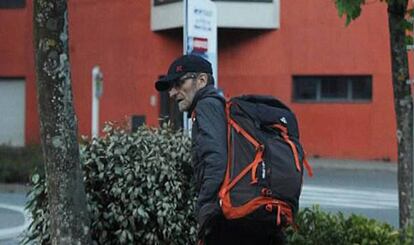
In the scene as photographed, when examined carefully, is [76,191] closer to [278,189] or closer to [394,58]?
[278,189]

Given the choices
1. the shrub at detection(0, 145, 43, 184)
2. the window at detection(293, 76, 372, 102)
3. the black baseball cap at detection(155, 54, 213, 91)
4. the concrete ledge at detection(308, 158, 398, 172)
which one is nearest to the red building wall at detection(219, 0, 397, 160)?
the window at detection(293, 76, 372, 102)

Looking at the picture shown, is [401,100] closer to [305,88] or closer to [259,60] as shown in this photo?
[305,88]

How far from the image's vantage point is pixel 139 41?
94.6ft

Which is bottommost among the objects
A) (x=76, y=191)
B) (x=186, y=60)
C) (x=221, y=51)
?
(x=76, y=191)

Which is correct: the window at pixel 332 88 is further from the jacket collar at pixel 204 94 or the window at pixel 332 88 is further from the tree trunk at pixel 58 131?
the jacket collar at pixel 204 94

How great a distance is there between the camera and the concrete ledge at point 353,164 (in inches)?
928

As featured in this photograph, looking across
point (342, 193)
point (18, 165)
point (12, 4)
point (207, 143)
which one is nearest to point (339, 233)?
point (207, 143)

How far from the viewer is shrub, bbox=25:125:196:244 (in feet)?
19.2

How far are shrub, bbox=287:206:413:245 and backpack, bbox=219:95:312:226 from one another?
2.27 metres

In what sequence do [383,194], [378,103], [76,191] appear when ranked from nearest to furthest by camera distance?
[76,191] < [383,194] < [378,103]

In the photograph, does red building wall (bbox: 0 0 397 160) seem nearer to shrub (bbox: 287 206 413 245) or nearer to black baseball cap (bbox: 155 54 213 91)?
shrub (bbox: 287 206 413 245)

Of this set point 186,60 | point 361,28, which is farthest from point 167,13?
point 186,60

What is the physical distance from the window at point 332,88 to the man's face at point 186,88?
21984 millimetres

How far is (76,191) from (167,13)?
22402 mm
